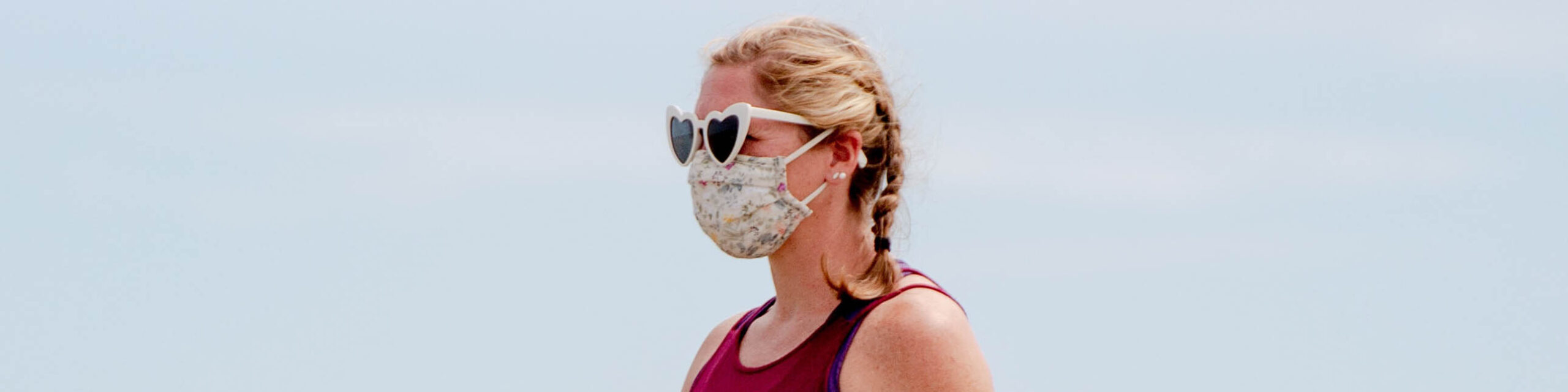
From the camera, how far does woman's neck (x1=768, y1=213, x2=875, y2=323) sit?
656 cm

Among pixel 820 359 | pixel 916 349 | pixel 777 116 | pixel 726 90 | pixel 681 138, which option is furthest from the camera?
pixel 681 138

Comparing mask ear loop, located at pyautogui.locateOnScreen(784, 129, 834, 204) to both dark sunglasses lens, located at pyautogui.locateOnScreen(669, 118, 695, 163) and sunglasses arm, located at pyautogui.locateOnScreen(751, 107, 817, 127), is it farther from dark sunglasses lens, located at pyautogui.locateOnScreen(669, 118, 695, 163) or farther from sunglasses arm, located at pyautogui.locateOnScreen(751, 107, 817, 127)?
dark sunglasses lens, located at pyautogui.locateOnScreen(669, 118, 695, 163)

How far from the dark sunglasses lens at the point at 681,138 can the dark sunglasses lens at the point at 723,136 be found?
0.14m

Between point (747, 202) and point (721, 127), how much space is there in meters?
0.31

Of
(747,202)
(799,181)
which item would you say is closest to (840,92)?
(799,181)

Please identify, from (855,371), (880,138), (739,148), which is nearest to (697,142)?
(739,148)

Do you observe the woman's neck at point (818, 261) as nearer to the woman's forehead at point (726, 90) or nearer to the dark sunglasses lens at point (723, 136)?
the dark sunglasses lens at point (723, 136)

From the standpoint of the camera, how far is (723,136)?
21.9 ft

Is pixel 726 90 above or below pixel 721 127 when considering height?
above

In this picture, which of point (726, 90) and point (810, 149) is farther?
point (726, 90)

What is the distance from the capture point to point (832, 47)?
677 centimetres

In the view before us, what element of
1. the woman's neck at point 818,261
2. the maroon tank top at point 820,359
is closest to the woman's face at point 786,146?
the woman's neck at point 818,261

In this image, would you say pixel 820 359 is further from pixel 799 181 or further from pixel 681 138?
pixel 681 138

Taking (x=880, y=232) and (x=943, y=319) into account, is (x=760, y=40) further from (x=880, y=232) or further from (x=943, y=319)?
(x=943, y=319)
